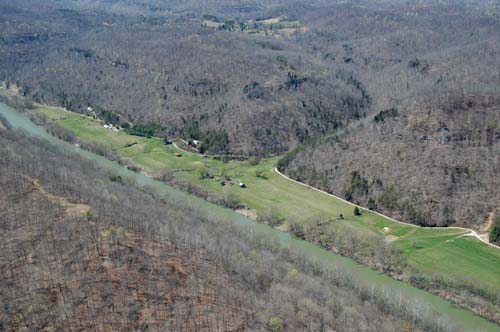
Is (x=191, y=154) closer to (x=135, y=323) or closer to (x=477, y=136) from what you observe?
(x=477, y=136)

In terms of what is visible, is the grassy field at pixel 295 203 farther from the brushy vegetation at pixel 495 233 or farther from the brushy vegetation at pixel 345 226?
the brushy vegetation at pixel 495 233

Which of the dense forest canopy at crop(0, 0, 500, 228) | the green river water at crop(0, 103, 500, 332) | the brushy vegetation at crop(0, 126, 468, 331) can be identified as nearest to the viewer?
the brushy vegetation at crop(0, 126, 468, 331)

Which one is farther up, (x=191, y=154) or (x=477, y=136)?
(x=477, y=136)

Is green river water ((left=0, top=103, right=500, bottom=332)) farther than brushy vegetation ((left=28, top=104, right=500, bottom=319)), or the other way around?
brushy vegetation ((left=28, top=104, right=500, bottom=319))

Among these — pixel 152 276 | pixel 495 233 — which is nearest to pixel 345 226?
pixel 495 233

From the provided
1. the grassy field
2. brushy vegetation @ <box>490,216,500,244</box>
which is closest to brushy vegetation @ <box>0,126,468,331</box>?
the grassy field

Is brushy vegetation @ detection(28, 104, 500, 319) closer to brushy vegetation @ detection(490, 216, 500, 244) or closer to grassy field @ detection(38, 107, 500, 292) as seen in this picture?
grassy field @ detection(38, 107, 500, 292)

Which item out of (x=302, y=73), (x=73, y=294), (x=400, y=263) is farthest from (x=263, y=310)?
(x=302, y=73)

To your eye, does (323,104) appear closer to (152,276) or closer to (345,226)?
(345,226)
